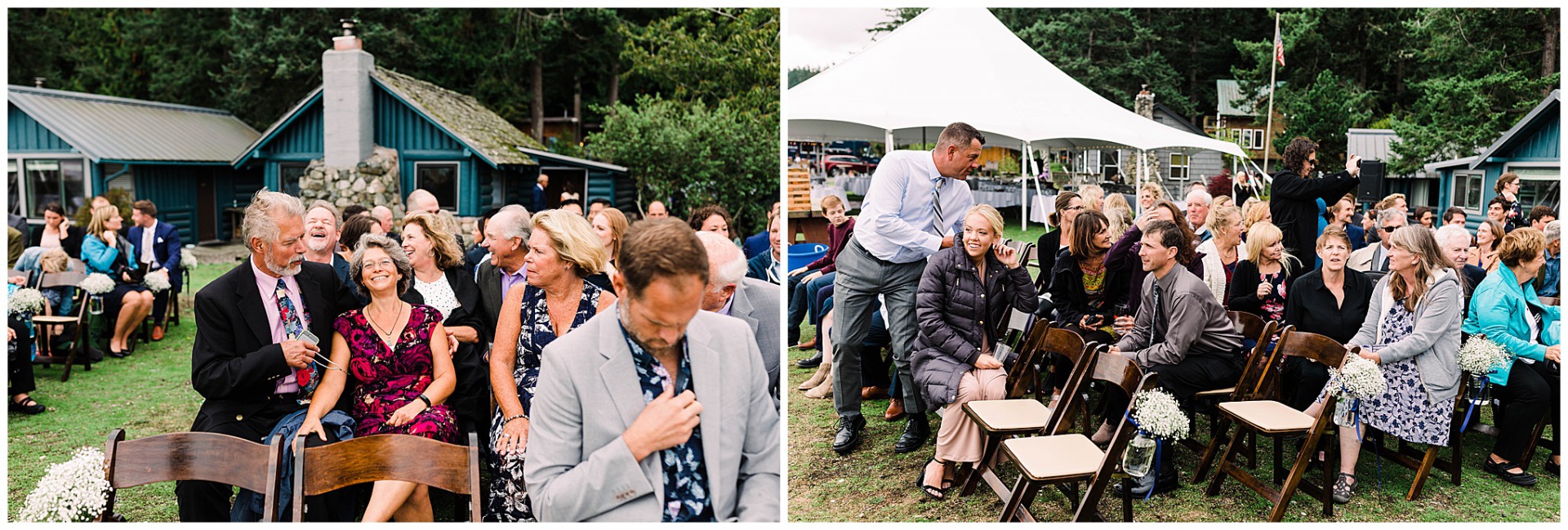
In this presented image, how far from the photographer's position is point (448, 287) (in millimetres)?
4555

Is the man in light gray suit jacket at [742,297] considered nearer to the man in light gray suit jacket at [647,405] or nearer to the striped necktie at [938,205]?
the man in light gray suit jacket at [647,405]

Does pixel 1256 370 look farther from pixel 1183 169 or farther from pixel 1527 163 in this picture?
pixel 1183 169

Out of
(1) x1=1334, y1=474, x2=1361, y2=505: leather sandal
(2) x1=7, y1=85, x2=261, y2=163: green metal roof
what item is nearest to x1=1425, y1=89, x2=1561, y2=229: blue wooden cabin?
(1) x1=1334, y1=474, x2=1361, y2=505: leather sandal

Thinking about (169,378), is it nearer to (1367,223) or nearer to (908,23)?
(908,23)

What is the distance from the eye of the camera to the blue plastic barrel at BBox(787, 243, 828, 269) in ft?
30.0

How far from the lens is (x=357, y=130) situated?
1730 cm

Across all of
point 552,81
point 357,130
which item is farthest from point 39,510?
point 552,81

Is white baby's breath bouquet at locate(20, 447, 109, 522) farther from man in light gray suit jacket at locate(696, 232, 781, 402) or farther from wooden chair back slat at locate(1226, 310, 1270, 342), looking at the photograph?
wooden chair back slat at locate(1226, 310, 1270, 342)

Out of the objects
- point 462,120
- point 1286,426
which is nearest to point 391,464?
point 1286,426

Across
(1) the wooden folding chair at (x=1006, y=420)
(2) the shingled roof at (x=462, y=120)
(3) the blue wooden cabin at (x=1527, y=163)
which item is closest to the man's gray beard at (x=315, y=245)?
(1) the wooden folding chair at (x=1006, y=420)

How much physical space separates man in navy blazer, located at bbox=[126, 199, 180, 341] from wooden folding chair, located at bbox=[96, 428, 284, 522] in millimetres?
6875

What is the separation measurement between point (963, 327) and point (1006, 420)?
641mm
